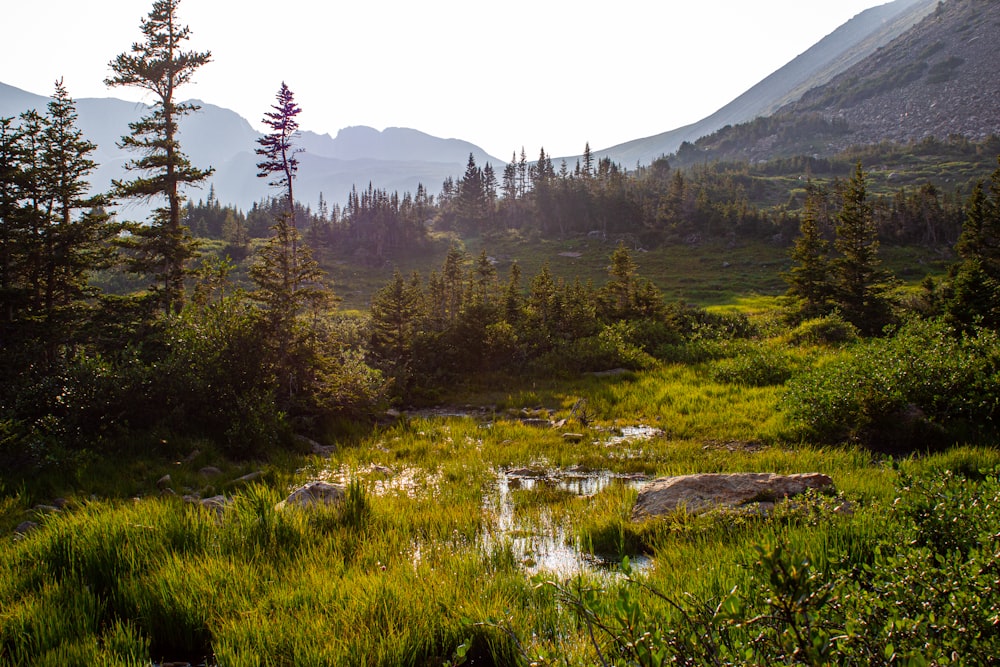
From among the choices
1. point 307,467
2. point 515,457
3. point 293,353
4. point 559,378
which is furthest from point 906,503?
point 559,378

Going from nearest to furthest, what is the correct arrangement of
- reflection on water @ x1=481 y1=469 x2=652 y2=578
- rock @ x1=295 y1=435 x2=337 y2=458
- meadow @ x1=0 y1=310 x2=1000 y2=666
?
meadow @ x1=0 y1=310 x2=1000 y2=666
reflection on water @ x1=481 y1=469 x2=652 y2=578
rock @ x1=295 y1=435 x2=337 y2=458

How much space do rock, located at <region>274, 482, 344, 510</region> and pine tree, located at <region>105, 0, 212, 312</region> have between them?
15.9 metres

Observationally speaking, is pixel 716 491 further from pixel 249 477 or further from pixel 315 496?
pixel 249 477

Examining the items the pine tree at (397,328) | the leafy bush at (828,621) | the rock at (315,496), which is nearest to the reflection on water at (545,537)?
the leafy bush at (828,621)

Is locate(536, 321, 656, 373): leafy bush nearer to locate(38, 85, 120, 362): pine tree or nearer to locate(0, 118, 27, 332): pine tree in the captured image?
locate(38, 85, 120, 362): pine tree

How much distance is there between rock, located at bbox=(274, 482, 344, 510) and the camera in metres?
6.51

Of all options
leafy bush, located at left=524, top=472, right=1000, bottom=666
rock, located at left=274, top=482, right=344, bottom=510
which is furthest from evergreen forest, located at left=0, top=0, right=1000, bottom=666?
rock, located at left=274, top=482, right=344, bottom=510

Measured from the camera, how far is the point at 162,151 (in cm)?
2088

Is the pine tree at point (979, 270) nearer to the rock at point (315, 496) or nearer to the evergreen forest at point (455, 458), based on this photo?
the evergreen forest at point (455, 458)

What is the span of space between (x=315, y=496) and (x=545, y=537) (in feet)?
11.3

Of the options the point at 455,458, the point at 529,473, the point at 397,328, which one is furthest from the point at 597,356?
the point at 529,473

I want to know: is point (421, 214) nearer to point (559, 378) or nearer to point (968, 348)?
point (559, 378)

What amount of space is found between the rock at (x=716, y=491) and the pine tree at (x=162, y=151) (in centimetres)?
1975

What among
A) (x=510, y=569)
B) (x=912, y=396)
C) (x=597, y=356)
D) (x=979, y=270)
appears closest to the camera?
(x=510, y=569)
